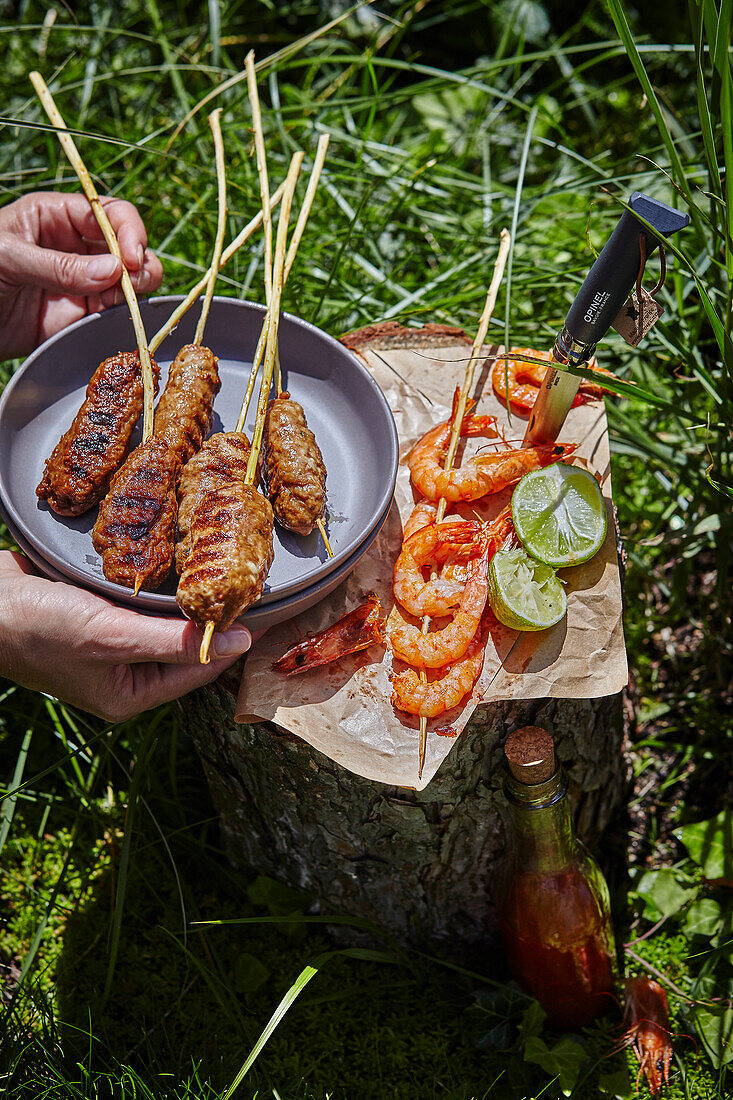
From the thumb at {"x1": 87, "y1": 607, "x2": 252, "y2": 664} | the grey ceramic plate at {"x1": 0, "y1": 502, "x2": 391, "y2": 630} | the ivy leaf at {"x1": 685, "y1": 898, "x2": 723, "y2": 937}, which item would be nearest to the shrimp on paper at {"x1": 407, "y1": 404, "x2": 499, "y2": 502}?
the grey ceramic plate at {"x1": 0, "y1": 502, "x2": 391, "y2": 630}

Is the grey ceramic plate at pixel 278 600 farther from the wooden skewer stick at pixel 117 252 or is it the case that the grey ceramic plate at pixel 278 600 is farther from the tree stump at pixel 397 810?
the wooden skewer stick at pixel 117 252

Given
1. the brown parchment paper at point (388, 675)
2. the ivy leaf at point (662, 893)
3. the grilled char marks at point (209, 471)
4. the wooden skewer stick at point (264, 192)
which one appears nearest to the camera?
the brown parchment paper at point (388, 675)

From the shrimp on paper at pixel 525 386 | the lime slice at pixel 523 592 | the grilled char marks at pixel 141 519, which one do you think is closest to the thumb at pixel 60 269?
the grilled char marks at pixel 141 519

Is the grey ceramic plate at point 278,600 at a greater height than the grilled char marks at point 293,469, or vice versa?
the grilled char marks at point 293,469

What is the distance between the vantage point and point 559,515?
8.90 ft

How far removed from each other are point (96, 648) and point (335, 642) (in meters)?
0.71

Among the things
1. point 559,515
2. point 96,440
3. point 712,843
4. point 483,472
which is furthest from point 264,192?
point 712,843

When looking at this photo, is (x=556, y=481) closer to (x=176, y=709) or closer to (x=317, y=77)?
(x=176, y=709)

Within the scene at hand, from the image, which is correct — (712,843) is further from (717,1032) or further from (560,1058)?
(560,1058)

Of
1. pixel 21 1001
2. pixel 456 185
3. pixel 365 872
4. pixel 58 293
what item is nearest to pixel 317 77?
pixel 456 185

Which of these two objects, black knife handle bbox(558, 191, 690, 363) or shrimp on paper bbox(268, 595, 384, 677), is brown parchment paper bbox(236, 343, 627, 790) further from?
black knife handle bbox(558, 191, 690, 363)

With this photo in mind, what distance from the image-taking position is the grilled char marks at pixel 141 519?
2527mm

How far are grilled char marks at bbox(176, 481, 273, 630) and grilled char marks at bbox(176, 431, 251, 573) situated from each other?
44mm

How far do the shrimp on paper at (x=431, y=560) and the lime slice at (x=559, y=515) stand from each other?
0.64 ft
